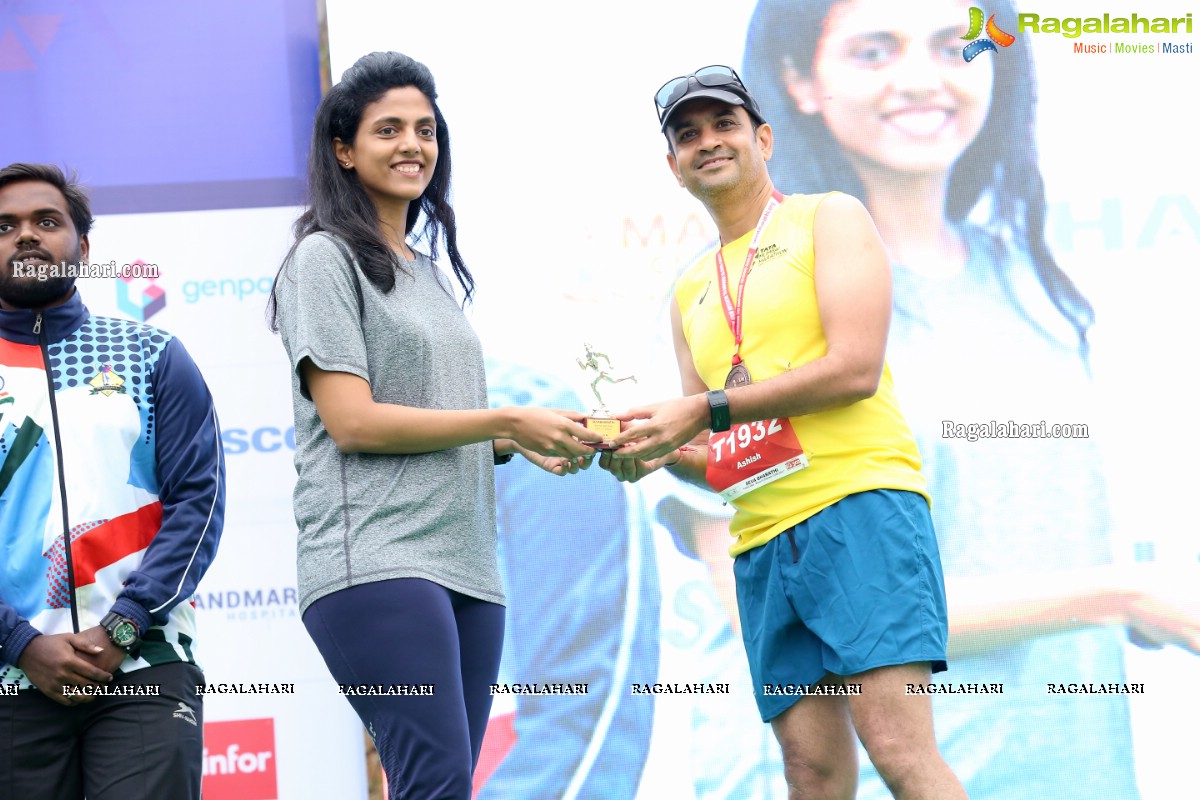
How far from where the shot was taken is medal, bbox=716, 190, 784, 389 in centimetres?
215

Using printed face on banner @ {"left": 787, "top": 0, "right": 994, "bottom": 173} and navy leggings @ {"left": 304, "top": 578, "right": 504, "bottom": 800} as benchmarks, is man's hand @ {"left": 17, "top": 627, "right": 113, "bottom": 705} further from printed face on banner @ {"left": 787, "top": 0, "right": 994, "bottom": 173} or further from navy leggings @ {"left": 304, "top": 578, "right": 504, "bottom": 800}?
printed face on banner @ {"left": 787, "top": 0, "right": 994, "bottom": 173}

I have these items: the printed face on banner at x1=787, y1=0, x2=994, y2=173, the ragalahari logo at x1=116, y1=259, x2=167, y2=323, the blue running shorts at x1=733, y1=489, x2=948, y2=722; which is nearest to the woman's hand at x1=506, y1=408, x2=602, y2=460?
the blue running shorts at x1=733, y1=489, x2=948, y2=722

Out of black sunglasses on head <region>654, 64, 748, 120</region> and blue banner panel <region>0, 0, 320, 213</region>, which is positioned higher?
blue banner panel <region>0, 0, 320, 213</region>

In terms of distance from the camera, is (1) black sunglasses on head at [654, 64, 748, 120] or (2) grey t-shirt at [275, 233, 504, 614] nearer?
(2) grey t-shirt at [275, 233, 504, 614]

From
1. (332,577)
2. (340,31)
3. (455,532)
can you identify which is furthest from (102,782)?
(340,31)

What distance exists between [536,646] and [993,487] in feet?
4.26

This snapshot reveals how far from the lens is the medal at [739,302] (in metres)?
2.15

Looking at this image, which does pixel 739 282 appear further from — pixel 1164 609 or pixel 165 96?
pixel 165 96

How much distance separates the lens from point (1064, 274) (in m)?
3.37

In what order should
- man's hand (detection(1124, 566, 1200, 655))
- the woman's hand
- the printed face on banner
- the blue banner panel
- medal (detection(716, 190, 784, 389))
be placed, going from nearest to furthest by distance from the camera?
1. the woman's hand
2. medal (detection(716, 190, 784, 389))
3. man's hand (detection(1124, 566, 1200, 655))
4. the printed face on banner
5. the blue banner panel

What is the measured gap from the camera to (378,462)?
1874 millimetres

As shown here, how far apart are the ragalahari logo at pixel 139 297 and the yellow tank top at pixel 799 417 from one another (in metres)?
1.91

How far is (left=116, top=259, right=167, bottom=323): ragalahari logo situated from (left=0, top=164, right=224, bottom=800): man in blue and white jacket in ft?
4.00

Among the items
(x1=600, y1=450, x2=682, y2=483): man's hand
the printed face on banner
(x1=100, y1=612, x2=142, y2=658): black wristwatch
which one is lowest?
(x1=100, y1=612, x2=142, y2=658): black wristwatch
